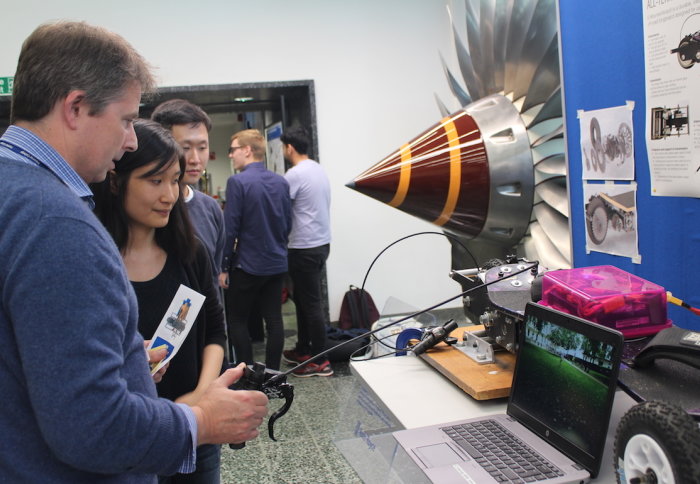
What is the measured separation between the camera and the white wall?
14.6 ft

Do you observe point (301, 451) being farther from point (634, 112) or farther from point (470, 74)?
point (634, 112)

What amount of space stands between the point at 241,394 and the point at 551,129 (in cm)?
88

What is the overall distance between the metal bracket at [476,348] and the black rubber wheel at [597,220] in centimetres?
36

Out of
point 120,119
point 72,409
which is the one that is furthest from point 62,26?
point 72,409

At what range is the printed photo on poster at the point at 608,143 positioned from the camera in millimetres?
1332

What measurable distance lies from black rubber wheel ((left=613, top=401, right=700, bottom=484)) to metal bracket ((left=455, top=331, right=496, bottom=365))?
0.59 meters

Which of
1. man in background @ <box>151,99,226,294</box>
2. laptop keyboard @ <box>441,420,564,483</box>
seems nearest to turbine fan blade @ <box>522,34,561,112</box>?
laptop keyboard @ <box>441,420,564,483</box>

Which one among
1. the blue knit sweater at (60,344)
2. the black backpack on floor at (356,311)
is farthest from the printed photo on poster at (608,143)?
the black backpack on floor at (356,311)

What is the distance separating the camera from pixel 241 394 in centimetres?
103

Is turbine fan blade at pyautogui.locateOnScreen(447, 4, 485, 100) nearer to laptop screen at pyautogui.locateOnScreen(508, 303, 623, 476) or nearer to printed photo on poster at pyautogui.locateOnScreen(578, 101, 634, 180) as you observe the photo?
printed photo on poster at pyautogui.locateOnScreen(578, 101, 634, 180)

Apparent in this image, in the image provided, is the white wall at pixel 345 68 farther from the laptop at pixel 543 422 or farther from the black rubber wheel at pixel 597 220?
the laptop at pixel 543 422

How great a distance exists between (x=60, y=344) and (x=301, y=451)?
220 centimetres

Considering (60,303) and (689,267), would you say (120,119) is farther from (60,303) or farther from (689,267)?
(689,267)

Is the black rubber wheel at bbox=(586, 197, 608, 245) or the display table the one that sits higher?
the black rubber wheel at bbox=(586, 197, 608, 245)
